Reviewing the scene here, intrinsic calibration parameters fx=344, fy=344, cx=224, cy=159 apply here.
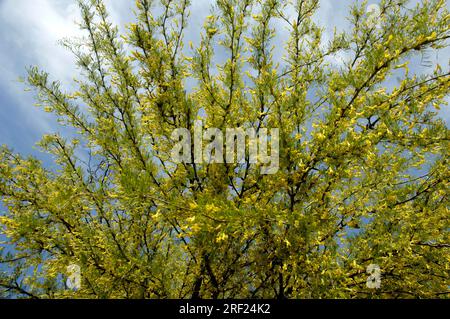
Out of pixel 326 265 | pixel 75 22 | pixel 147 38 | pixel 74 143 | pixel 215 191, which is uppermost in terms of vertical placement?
pixel 75 22

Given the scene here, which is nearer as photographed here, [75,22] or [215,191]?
[215,191]

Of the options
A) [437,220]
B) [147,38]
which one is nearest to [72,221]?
[147,38]

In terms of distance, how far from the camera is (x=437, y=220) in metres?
3.85

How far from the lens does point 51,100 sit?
15.3 ft

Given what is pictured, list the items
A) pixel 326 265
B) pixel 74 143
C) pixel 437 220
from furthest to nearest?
pixel 74 143 < pixel 437 220 < pixel 326 265

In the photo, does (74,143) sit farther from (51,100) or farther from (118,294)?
(118,294)

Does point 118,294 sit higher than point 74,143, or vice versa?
point 74,143

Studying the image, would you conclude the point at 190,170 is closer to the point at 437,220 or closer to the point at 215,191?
the point at 215,191

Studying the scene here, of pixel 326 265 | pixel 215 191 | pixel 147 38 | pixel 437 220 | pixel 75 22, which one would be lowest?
pixel 326 265

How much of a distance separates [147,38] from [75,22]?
1.23m
